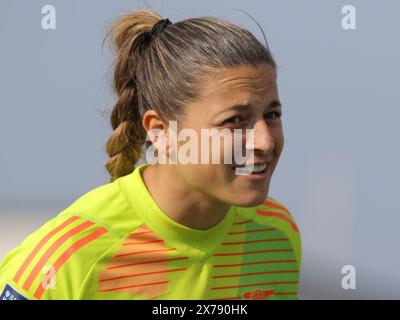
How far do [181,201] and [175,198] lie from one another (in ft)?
0.06

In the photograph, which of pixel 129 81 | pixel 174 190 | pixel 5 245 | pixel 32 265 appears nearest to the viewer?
pixel 32 265

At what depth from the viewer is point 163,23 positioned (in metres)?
2.67

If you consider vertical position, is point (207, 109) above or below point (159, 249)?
above

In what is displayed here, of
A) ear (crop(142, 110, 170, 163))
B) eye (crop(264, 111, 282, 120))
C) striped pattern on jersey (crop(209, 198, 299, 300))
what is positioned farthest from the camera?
striped pattern on jersey (crop(209, 198, 299, 300))

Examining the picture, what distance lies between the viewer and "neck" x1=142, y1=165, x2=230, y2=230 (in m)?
2.52

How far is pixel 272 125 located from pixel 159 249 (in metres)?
0.46

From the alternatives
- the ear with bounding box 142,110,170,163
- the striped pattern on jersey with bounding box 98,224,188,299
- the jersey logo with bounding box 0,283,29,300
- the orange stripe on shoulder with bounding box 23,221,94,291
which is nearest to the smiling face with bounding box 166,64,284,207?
the ear with bounding box 142,110,170,163

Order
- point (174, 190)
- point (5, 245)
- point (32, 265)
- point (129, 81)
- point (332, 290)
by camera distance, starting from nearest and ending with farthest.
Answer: point (32, 265) → point (174, 190) → point (129, 81) → point (332, 290) → point (5, 245)

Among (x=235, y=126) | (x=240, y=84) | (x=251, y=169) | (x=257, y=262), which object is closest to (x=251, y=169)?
(x=251, y=169)

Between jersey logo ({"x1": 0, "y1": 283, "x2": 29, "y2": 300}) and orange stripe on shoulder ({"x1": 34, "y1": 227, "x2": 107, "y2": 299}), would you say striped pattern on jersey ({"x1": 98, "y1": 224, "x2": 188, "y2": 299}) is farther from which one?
jersey logo ({"x1": 0, "y1": 283, "x2": 29, "y2": 300})

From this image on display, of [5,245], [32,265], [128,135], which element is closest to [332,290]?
[5,245]

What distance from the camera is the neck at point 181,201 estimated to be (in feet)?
8.27

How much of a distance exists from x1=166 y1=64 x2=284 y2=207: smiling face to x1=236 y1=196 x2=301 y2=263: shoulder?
338 millimetres

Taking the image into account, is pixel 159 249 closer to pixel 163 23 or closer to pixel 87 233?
pixel 87 233
